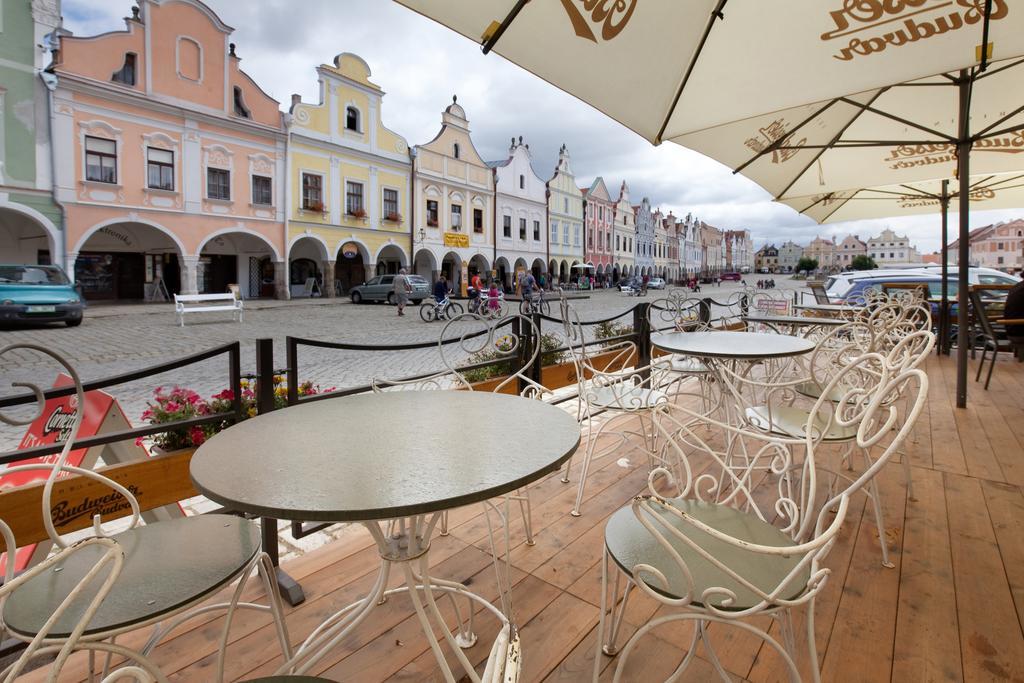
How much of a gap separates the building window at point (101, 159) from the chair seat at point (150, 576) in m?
18.7

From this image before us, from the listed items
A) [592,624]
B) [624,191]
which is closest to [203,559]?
[592,624]

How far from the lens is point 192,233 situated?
17.1 metres

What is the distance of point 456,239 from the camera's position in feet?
83.1

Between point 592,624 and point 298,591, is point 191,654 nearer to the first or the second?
point 298,591

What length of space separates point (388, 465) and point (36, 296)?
12922 mm

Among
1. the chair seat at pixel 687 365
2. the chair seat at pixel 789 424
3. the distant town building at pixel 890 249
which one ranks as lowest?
the chair seat at pixel 789 424

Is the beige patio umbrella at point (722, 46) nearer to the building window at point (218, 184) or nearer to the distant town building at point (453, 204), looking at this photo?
the building window at point (218, 184)

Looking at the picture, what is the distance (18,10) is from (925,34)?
20.9m

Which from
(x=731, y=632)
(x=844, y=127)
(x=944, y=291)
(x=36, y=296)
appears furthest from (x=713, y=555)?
(x=36, y=296)

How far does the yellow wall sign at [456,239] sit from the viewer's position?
24953 millimetres

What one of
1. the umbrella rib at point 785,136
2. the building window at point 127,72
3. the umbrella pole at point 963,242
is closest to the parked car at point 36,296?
the building window at point 127,72

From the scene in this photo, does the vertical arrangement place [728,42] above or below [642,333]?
above

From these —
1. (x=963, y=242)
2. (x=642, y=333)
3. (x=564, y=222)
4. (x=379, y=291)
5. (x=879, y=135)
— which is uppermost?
(x=564, y=222)

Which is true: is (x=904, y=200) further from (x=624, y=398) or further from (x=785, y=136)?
(x=624, y=398)
